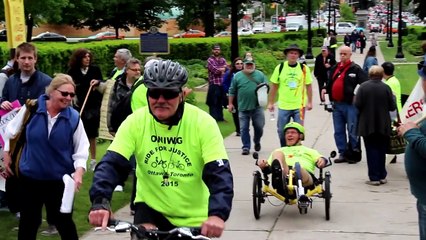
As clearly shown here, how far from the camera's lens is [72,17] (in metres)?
52.1

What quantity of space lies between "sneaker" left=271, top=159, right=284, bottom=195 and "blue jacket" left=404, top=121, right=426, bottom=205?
3054 millimetres

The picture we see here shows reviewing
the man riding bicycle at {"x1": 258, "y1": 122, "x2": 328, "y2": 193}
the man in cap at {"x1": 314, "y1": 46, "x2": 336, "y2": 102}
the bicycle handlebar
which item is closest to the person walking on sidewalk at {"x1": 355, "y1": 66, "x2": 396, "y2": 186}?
the man riding bicycle at {"x1": 258, "y1": 122, "x2": 328, "y2": 193}

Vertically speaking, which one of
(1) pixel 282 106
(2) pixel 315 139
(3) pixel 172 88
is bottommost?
(2) pixel 315 139

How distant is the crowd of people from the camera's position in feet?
13.8

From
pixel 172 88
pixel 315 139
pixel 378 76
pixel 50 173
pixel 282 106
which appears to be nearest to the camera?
pixel 172 88

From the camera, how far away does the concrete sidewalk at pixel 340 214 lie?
7.92 m

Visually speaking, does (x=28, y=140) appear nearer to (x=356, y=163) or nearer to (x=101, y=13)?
(x=356, y=163)

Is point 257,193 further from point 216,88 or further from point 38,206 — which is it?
point 216,88

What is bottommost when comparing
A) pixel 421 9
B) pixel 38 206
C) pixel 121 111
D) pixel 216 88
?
pixel 216 88

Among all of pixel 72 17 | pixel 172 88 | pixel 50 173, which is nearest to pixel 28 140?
pixel 50 173

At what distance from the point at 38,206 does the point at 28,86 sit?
5.62 ft

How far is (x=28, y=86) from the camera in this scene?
299 inches

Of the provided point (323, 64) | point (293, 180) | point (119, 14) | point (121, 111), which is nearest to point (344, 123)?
point (293, 180)

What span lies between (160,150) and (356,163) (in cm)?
833
